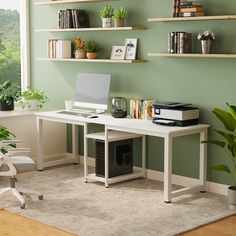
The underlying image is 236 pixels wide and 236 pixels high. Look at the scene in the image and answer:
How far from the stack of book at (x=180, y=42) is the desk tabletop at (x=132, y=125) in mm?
714

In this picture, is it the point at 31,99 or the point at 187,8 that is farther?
the point at 31,99

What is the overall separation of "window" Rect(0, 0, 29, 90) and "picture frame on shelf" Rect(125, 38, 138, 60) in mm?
1673

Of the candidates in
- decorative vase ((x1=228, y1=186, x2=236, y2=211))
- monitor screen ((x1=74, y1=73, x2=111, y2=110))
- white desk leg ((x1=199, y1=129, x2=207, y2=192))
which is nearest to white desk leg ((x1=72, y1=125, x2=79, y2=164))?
monitor screen ((x1=74, y1=73, x2=111, y2=110))

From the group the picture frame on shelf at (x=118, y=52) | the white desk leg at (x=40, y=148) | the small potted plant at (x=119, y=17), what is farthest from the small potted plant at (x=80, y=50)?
the white desk leg at (x=40, y=148)

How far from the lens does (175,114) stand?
5.28m

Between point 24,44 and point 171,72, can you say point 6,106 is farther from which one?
point 171,72

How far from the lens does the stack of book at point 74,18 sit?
6340 mm

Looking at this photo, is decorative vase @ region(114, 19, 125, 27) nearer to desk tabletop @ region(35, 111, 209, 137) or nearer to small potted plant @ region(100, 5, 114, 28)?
small potted plant @ region(100, 5, 114, 28)

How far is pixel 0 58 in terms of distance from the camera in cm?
698

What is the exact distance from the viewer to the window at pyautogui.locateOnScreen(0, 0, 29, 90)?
276 inches

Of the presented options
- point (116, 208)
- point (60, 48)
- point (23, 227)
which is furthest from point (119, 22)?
point (23, 227)

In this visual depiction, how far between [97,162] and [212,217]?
1.50 m

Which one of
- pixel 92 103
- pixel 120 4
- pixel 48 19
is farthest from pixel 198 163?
pixel 48 19

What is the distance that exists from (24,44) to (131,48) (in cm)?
177
